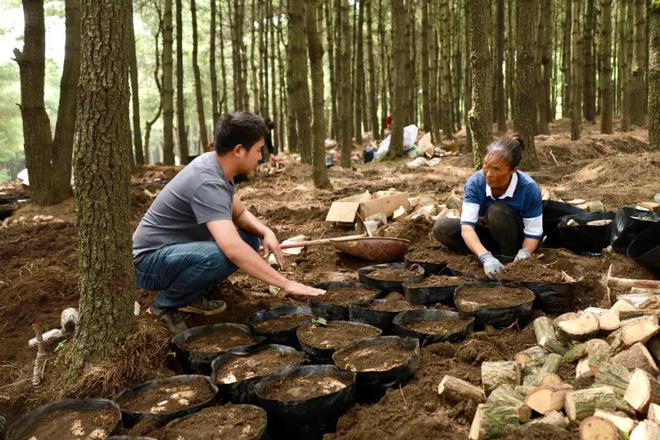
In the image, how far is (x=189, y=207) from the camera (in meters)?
3.25

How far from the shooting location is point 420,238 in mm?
4934

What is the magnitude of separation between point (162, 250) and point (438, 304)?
→ 1.69 metres

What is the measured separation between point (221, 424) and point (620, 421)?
58.2 inches

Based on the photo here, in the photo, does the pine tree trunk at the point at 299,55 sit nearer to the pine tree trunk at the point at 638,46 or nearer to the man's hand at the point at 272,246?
the man's hand at the point at 272,246

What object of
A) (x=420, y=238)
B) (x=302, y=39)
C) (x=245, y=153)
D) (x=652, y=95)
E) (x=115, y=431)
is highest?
(x=302, y=39)

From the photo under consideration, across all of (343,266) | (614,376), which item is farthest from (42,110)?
(614,376)

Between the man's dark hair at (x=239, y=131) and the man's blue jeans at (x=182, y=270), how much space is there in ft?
1.99

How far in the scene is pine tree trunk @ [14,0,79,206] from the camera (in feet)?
23.8

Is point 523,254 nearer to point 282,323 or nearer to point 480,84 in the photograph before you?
point 282,323

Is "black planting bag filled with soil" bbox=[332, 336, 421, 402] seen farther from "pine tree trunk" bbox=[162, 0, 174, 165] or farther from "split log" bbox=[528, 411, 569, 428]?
"pine tree trunk" bbox=[162, 0, 174, 165]

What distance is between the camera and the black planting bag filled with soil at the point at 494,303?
2.95m

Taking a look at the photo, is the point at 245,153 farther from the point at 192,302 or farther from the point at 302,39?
the point at 302,39

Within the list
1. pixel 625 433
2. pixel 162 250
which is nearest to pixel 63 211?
pixel 162 250

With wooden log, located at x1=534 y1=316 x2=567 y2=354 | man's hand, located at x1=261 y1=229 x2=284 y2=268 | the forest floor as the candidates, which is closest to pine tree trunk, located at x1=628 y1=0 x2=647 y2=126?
the forest floor
